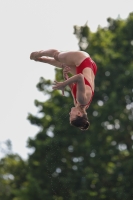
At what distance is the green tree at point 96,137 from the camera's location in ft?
67.7

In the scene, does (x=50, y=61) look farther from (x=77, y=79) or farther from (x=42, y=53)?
(x=77, y=79)

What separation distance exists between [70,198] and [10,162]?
33.6 ft

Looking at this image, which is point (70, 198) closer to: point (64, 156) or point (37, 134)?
point (64, 156)

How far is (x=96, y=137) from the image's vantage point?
21250 millimetres

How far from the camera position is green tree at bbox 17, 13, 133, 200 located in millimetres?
20641

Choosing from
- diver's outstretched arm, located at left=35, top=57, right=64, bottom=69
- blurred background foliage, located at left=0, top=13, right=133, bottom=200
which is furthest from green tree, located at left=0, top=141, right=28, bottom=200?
diver's outstretched arm, located at left=35, top=57, right=64, bottom=69

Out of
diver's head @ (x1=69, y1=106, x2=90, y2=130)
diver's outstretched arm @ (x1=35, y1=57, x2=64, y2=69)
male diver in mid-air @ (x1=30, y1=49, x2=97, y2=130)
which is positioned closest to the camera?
male diver in mid-air @ (x1=30, y1=49, x2=97, y2=130)

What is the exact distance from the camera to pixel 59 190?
22.5 meters

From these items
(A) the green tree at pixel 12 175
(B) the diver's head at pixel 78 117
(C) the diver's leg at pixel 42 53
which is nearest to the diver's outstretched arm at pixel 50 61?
(C) the diver's leg at pixel 42 53

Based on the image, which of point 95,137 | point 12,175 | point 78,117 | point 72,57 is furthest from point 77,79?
point 12,175

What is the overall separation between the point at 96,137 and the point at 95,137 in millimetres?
54

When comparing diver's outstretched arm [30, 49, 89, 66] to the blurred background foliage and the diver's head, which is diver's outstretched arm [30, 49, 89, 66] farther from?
the blurred background foliage

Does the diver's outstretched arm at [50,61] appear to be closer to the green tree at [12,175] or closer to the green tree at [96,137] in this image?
the green tree at [96,137]

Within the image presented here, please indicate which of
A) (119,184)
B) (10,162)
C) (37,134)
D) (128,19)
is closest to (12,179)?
(10,162)
